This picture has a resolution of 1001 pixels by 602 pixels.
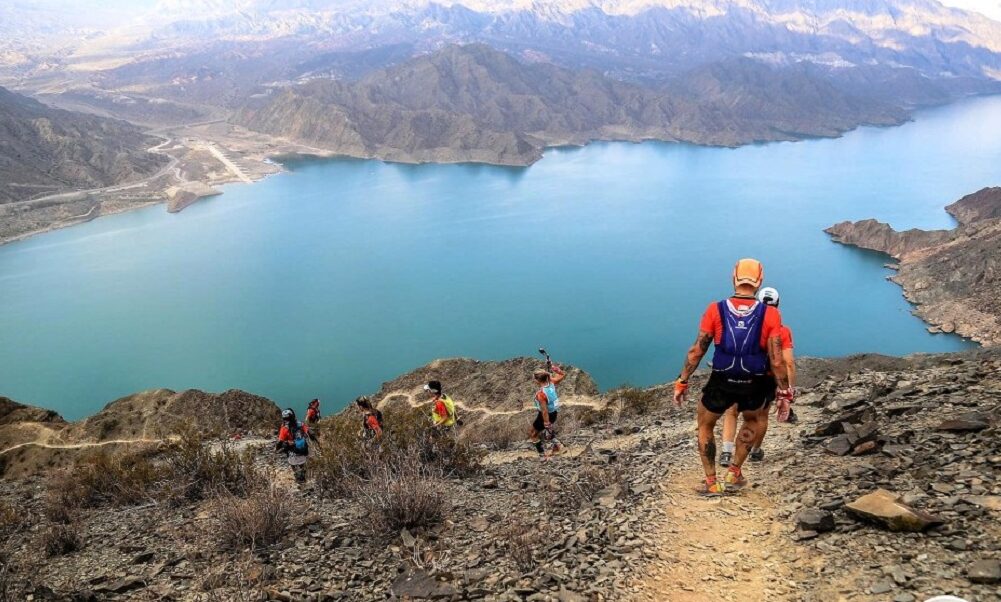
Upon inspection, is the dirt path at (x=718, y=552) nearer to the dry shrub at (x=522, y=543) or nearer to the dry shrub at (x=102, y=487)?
the dry shrub at (x=522, y=543)

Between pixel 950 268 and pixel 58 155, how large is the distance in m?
100

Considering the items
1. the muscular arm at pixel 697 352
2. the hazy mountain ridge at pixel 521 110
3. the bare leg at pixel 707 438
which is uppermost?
the hazy mountain ridge at pixel 521 110

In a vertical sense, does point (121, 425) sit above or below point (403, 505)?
below

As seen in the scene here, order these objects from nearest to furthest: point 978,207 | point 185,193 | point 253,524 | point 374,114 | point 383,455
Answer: point 253,524, point 383,455, point 978,207, point 185,193, point 374,114

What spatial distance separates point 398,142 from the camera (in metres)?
106

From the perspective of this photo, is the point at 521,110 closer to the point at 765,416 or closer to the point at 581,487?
the point at 581,487

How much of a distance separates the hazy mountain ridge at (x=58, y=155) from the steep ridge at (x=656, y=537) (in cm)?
8225

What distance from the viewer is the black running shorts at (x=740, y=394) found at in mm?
4355

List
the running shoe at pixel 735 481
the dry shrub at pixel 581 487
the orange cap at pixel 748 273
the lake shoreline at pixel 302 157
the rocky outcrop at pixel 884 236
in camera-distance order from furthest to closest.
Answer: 1. the lake shoreline at pixel 302 157
2. the rocky outcrop at pixel 884 236
3. the dry shrub at pixel 581 487
4. the running shoe at pixel 735 481
5. the orange cap at pixel 748 273

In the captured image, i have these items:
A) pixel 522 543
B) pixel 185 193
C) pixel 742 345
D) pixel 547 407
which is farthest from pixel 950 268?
pixel 185 193

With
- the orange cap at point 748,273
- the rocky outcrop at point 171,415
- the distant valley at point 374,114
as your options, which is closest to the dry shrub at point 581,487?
the orange cap at point 748,273

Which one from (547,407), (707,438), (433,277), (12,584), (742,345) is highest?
(742,345)

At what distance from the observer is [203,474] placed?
693cm

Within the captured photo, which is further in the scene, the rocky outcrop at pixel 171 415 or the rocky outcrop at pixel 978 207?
the rocky outcrop at pixel 978 207
